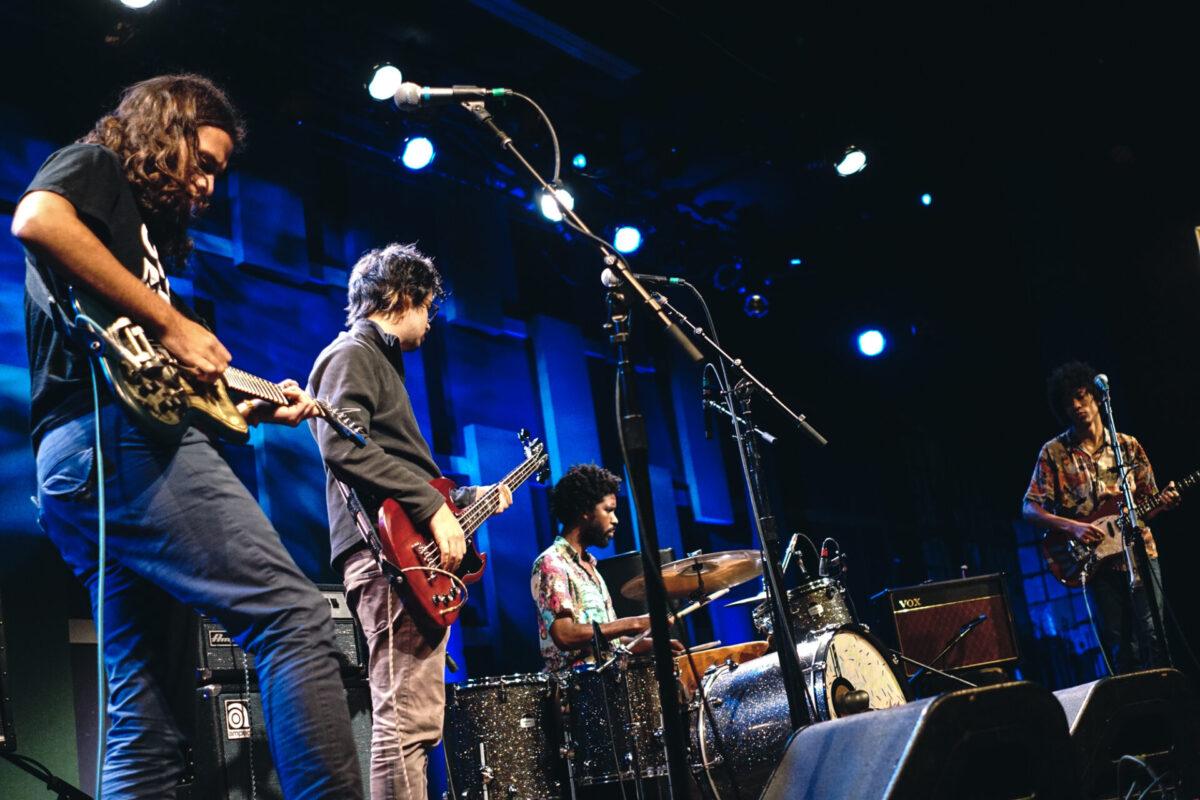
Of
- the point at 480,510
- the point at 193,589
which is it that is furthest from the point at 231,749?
the point at 193,589

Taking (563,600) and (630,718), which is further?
(563,600)

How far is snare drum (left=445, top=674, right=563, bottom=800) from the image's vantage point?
4500 mm

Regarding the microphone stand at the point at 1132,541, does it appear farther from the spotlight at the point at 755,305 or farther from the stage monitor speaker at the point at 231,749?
the stage monitor speaker at the point at 231,749

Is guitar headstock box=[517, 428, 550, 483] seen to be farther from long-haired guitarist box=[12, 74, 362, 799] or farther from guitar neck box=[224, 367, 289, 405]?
long-haired guitarist box=[12, 74, 362, 799]

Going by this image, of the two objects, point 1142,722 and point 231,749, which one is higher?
point 231,749

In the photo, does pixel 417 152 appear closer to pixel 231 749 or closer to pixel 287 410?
pixel 231 749

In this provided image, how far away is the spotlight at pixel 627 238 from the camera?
323 inches

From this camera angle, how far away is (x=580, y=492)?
5.90 meters

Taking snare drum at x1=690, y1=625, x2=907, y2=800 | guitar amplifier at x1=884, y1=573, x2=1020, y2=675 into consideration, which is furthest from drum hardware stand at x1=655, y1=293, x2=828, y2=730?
guitar amplifier at x1=884, y1=573, x2=1020, y2=675

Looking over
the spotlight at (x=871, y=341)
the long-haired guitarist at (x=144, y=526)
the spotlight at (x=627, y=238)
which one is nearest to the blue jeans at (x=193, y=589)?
the long-haired guitarist at (x=144, y=526)

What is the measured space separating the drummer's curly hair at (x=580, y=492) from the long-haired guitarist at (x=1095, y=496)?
2.80m

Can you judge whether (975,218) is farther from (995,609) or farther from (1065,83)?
(995,609)

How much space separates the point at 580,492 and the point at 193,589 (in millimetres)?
3968

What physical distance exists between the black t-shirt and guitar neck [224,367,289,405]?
245mm
